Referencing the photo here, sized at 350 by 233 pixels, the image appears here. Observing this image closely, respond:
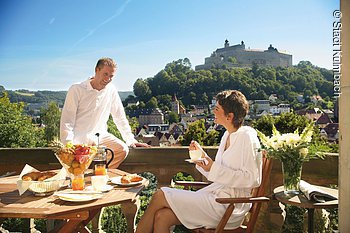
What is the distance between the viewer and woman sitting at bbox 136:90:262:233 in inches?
95.5

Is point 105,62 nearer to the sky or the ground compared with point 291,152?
nearer to the sky

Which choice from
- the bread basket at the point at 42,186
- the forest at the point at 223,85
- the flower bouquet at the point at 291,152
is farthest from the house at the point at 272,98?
the bread basket at the point at 42,186

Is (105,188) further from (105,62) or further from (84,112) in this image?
Result: (105,62)

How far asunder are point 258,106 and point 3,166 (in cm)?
2711

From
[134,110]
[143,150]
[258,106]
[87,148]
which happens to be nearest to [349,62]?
[87,148]

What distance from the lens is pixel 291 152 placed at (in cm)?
256

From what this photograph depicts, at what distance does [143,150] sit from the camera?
3.62 metres

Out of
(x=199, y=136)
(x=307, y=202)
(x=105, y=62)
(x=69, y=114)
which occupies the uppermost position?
(x=105, y=62)

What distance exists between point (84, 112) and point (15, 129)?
18125 millimetres

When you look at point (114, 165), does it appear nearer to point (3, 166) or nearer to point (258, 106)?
point (3, 166)

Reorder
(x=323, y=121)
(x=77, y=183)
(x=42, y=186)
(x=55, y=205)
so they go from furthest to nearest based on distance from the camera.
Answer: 1. (x=323, y=121)
2. (x=77, y=183)
3. (x=42, y=186)
4. (x=55, y=205)

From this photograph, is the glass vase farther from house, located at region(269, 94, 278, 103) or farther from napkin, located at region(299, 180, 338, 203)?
house, located at region(269, 94, 278, 103)

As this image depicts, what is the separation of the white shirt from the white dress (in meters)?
1.20

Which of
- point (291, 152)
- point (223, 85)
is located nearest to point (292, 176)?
point (291, 152)
